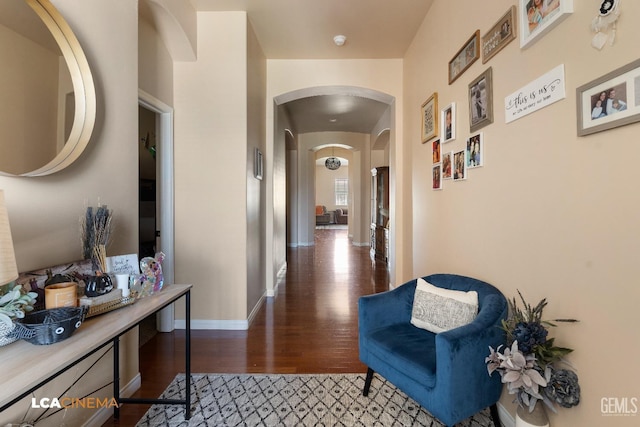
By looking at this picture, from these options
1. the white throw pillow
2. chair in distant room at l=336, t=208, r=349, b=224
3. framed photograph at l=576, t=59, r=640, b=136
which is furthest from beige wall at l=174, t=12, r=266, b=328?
chair in distant room at l=336, t=208, r=349, b=224

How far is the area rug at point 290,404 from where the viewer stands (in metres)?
1.69

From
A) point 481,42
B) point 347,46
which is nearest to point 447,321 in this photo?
point 481,42

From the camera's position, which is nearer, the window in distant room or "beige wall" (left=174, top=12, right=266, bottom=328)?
"beige wall" (left=174, top=12, right=266, bottom=328)

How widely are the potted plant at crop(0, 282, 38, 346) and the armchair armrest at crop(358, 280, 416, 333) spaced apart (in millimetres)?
1554

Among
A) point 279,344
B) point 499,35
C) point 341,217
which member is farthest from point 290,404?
point 341,217

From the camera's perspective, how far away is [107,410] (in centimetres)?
170

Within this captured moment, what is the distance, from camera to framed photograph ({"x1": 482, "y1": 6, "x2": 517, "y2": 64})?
1528 mm

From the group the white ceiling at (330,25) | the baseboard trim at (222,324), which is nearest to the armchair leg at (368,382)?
the baseboard trim at (222,324)

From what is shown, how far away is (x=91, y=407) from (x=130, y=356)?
0.35 metres

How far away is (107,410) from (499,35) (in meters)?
3.19

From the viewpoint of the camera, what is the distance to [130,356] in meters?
1.92

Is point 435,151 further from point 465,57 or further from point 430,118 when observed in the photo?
point 465,57

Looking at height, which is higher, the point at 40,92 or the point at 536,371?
the point at 40,92

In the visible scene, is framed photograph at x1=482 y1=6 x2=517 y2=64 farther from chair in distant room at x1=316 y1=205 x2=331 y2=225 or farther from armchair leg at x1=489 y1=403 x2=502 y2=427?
chair in distant room at x1=316 y1=205 x2=331 y2=225
